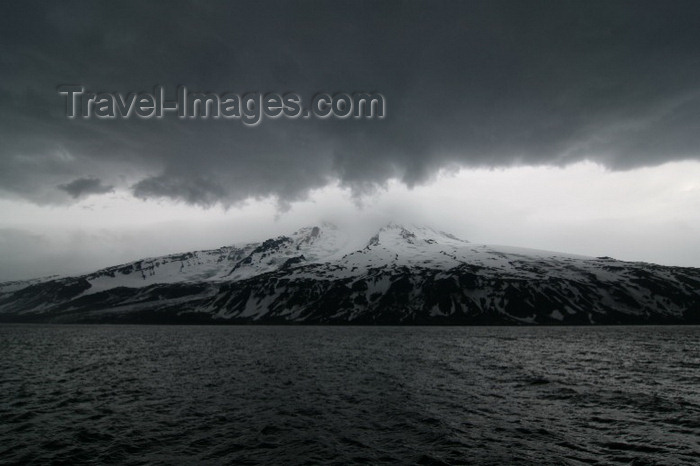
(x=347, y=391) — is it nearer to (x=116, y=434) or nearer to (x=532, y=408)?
(x=532, y=408)

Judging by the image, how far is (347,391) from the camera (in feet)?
163

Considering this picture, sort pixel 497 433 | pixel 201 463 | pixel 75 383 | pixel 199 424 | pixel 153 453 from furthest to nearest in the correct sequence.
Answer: pixel 75 383 → pixel 199 424 → pixel 497 433 → pixel 153 453 → pixel 201 463

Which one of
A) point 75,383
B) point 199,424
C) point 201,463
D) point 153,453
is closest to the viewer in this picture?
point 201,463

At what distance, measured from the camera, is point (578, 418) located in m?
36.5

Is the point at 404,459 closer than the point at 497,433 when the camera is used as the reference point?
Yes

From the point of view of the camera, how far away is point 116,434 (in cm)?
3281

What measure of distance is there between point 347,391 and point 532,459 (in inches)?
1040

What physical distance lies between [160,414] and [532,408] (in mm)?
34697

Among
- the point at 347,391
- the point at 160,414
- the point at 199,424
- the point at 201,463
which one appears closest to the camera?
the point at 201,463

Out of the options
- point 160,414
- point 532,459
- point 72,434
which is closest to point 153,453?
point 72,434

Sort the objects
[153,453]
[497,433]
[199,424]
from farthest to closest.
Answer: [199,424] → [497,433] → [153,453]

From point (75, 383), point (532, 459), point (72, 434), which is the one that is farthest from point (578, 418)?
point (75, 383)

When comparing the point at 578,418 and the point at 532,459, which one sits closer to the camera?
the point at 532,459

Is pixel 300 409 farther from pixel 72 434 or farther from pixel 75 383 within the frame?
pixel 75 383
